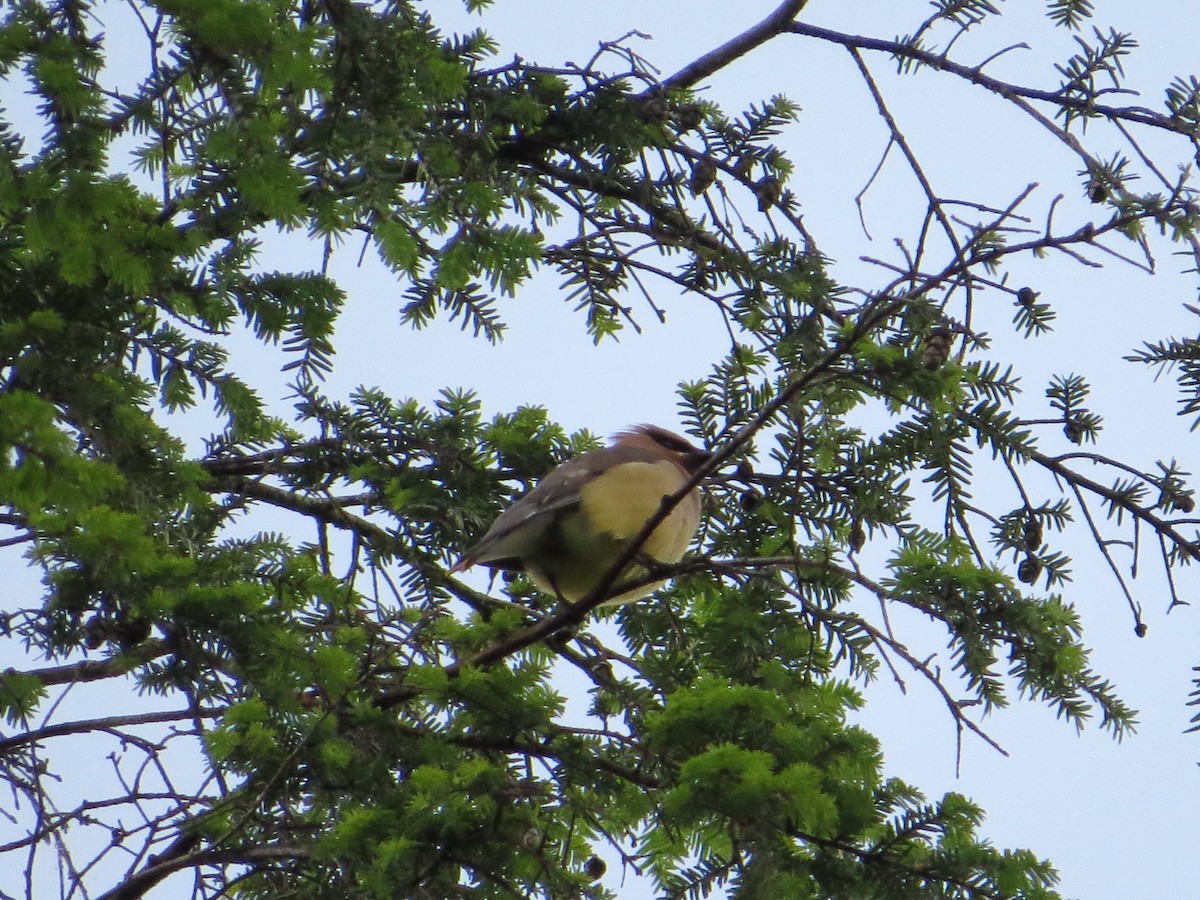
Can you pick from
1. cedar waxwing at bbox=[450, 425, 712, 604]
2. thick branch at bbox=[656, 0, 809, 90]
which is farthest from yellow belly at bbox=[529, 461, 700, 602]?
thick branch at bbox=[656, 0, 809, 90]

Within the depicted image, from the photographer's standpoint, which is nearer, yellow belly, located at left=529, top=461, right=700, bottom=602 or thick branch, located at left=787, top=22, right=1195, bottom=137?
thick branch, located at left=787, top=22, right=1195, bottom=137

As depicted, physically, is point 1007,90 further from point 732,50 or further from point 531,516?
point 531,516

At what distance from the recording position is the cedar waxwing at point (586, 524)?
14.1ft

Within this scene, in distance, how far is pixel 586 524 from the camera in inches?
176

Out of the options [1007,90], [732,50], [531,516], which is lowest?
[531,516]

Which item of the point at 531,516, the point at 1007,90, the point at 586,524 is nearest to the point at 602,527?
the point at 586,524

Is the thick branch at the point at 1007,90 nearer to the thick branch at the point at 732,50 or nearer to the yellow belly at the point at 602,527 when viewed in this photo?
the thick branch at the point at 732,50

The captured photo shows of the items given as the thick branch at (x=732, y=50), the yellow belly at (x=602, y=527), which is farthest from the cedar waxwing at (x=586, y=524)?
the thick branch at (x=732, y=50)

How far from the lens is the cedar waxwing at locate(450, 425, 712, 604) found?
4.30m

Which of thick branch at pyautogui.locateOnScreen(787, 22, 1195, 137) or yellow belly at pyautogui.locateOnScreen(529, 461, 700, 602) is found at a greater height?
thick branch at pyautogui.locateOnScreen(787, 22, 1195, 137)

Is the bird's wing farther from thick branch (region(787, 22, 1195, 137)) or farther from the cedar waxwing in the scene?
thick branch (region(787, 22, 1195, 137))

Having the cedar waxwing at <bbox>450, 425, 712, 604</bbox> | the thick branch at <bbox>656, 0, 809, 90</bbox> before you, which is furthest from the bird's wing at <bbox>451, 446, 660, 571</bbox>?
the thick branch at <bbox>656, 0, 809, 90</bbox>

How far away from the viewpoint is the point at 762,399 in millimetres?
4219

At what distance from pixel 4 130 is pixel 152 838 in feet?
5.92
